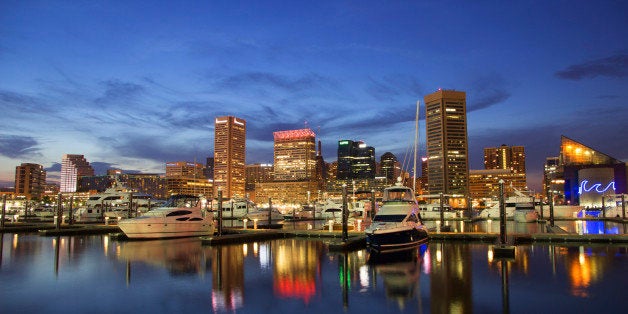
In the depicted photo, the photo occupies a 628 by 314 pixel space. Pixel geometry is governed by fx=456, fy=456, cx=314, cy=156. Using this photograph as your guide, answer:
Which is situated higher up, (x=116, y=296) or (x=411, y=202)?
(x=411, y=202)

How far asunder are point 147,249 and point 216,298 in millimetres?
17719

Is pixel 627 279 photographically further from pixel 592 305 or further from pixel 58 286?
pixel 58 286

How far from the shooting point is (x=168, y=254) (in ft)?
95.0

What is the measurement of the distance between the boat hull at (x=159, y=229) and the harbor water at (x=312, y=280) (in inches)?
262

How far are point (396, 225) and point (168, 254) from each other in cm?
1466

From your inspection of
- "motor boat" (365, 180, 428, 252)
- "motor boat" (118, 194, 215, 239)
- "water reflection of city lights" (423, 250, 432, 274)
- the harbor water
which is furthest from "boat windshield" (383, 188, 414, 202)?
"motor boat" (118, 194, 215, 239)

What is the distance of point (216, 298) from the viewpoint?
16266 mm

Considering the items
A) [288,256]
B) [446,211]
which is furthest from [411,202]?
[446,211]

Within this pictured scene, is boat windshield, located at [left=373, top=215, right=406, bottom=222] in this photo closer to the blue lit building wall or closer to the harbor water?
the harbor water

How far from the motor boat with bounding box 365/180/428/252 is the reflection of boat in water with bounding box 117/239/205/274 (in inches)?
419

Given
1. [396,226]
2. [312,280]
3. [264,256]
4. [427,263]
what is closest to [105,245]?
[264,256]

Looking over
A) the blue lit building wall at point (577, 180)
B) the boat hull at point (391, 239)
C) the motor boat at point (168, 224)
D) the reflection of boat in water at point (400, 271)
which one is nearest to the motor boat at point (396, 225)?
the boat hull at point (391, 239)

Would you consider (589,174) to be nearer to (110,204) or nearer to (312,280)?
(110,204)

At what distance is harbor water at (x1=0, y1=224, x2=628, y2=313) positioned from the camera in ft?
49.7
